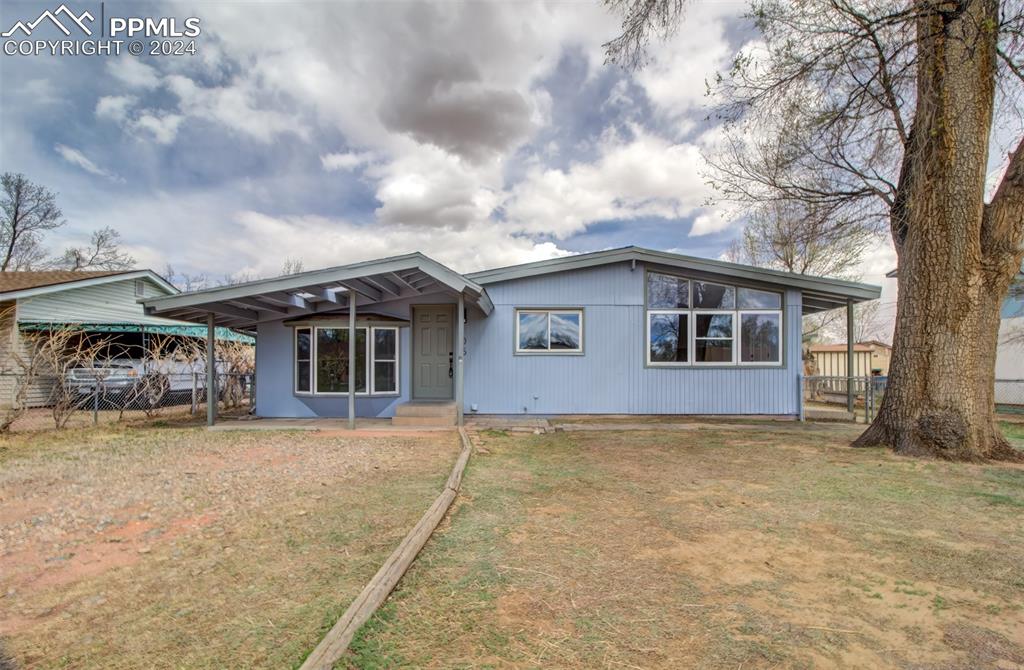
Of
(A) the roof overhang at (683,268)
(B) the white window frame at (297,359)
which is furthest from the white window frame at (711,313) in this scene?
(B) the white window frame at (297,359)

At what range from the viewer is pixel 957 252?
651cm

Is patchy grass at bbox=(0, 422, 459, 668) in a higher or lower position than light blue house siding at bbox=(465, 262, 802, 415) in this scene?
lower

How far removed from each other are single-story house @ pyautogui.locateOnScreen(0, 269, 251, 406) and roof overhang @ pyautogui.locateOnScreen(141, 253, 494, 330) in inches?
211

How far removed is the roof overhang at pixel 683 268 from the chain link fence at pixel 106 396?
7374 millimetres

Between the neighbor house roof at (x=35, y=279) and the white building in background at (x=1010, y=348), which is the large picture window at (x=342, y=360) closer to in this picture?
the neighbor house roof at (x=35, y=279)

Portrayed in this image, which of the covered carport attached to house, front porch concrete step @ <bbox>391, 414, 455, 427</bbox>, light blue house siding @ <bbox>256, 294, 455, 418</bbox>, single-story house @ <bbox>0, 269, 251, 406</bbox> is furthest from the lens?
single-story house @ <bbox>0, 269, 251, 406</bbox>

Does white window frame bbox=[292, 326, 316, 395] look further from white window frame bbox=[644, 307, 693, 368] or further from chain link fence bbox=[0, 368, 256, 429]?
white window frame bbox=[644, 307, 693, 368]

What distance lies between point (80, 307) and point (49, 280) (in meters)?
1.17

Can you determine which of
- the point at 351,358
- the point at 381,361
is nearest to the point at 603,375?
the point at 381,361

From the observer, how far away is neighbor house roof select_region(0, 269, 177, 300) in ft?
42.1

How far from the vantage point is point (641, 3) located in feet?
23.7

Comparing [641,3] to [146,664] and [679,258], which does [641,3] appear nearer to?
[679,258]

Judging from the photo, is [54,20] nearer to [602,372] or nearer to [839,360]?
[602,372]

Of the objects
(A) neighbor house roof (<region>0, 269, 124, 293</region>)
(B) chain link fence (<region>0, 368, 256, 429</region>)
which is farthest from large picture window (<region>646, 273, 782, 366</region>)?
A: (A) neighbor house roof (<region>0, 269, 124, 293</region>)
